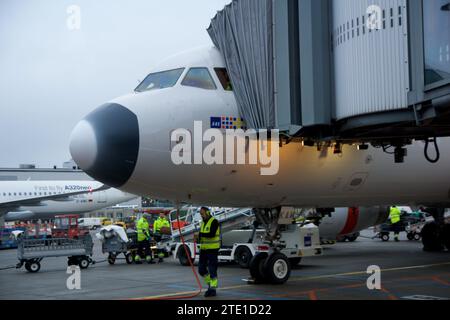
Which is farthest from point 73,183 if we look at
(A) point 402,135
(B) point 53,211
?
(A) point 402,135

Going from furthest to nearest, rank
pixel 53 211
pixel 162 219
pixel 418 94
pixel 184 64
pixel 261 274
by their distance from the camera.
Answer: pixel 53 211, pixel 162 219, pixel 261 274, pixel 184 64, pixel 418 94

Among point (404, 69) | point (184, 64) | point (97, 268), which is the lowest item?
point (97, 268)

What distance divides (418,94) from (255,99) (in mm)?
3109

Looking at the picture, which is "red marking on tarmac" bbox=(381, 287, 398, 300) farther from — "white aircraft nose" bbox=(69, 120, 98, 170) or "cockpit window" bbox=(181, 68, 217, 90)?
"white aircraft nose" bbox=(69, 120, 98, 170)

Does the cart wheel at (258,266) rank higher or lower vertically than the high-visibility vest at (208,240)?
lower

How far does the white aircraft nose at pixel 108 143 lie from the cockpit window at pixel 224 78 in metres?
1.81

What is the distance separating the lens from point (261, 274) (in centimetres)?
1155

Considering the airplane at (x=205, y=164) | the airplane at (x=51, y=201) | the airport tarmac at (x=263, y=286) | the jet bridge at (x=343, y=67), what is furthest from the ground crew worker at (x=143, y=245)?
the airplane at (x=51, y=201)

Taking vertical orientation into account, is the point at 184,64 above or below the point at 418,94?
above

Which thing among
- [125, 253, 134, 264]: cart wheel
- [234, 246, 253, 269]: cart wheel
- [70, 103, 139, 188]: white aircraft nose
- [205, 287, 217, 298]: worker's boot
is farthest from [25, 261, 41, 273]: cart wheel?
[70, 103, 139, 188]: white aircraft nose

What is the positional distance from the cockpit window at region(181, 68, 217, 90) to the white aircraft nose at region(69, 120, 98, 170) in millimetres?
1884

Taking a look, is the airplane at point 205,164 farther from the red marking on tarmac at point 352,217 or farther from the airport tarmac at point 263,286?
the red marking on tarmac at point 352,217

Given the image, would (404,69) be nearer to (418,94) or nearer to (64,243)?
(418,94)

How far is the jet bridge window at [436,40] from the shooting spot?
675 cm
